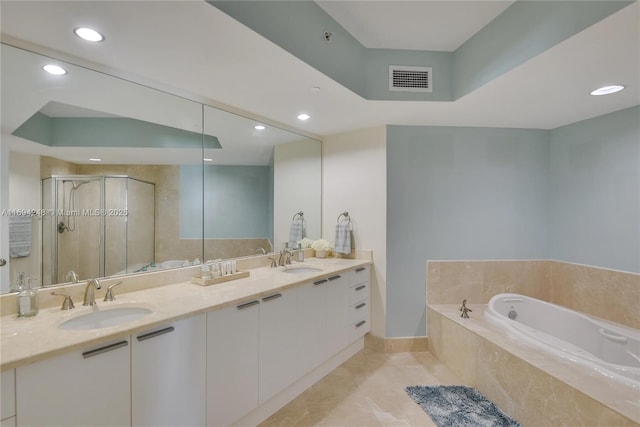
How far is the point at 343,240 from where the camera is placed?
306cm

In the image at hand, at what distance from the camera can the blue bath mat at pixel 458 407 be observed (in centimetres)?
187

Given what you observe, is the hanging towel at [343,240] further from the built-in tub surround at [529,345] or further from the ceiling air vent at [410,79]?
the ceiling air vent at [410,79]

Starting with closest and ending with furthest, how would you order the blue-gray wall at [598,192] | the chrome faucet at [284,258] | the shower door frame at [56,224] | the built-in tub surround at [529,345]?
the built-in tub surround at [529,345] < the shower door frame at [56,224] < the blue-gray wall at [598,192] < the chrome faucet at [284,258]

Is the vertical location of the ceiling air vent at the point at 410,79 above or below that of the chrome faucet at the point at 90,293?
above

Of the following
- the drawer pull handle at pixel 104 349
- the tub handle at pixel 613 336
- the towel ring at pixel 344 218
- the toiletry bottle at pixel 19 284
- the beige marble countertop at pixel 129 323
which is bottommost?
the tub handle at pixel 613 336

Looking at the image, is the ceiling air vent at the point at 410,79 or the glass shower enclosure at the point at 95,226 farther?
the ceiling air vent at the point at 410,79

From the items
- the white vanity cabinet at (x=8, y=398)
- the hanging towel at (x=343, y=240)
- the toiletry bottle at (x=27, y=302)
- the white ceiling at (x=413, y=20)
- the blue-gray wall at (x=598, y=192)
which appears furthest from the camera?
the hanging towel at (x=343, y=240)

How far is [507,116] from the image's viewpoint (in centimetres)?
261

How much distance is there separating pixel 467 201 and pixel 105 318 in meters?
3.06

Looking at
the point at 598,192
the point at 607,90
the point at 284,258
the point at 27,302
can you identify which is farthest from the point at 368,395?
the point at 607,90

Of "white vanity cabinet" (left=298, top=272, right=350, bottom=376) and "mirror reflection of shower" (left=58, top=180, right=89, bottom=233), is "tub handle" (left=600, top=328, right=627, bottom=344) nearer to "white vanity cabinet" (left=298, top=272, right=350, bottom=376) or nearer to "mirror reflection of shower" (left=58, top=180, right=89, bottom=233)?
"white vanity cabinet" (left=298, top=272, right=350, bottom=376)

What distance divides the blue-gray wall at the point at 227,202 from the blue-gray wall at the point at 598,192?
2902 mm

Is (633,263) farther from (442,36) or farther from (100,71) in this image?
(100,71)

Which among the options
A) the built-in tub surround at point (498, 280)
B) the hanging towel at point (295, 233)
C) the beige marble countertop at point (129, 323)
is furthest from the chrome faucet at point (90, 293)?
the built-in tub surround at point (498, 280)
